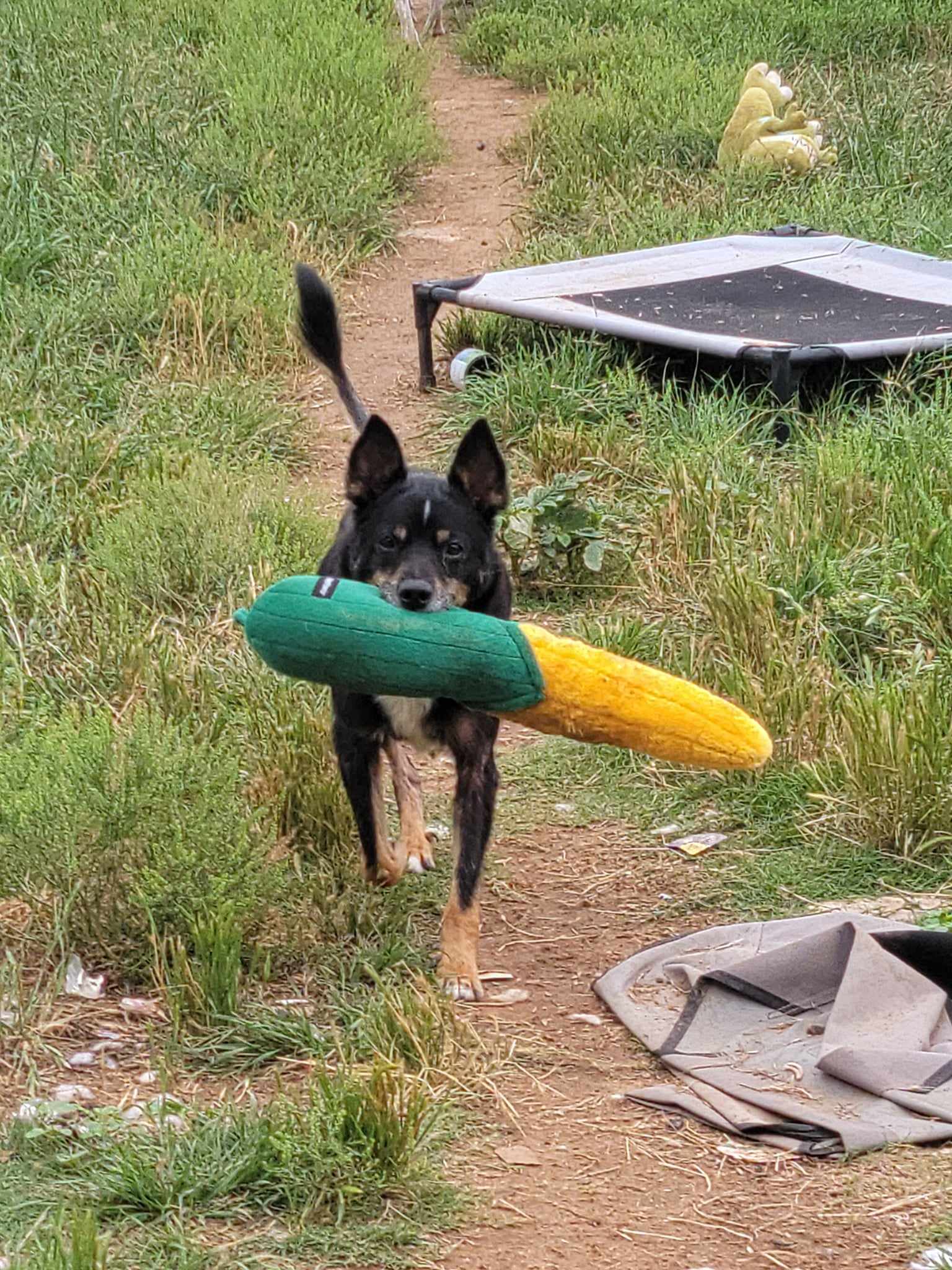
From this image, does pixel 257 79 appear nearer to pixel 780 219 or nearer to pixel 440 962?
pixel 780 219

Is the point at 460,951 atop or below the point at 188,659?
below

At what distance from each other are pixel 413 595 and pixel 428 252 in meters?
7.28

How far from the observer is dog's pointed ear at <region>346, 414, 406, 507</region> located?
4.25 metres

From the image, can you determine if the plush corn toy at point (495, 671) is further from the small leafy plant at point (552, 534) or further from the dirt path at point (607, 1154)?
the small leafy plant at point (552, 534)

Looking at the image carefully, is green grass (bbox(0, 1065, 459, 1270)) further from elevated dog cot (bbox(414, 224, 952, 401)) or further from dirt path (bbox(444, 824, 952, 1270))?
elevated dog cot (bbox(414, 224, 952, 401))

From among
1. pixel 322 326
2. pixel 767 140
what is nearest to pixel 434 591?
pixel 322 326

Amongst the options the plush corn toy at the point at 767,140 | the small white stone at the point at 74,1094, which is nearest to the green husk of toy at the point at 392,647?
the small white stone at the point at 74,1094

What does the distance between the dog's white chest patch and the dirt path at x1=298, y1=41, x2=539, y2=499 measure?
355 centimetres

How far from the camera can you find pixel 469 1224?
10.2 ft

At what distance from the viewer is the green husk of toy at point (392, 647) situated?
147 inches

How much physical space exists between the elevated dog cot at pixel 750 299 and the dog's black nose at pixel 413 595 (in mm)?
3738

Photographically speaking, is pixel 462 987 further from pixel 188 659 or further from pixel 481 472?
pixel 188 659

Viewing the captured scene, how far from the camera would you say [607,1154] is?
3395mm

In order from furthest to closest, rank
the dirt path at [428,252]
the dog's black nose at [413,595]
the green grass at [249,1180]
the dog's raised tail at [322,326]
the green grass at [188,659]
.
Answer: the dirt path at [428,252] < the dog's raised tail at [322,326] < the dog's black nose at [413,595] < the green grass at [188,659] < the green grass at [249,1180]
